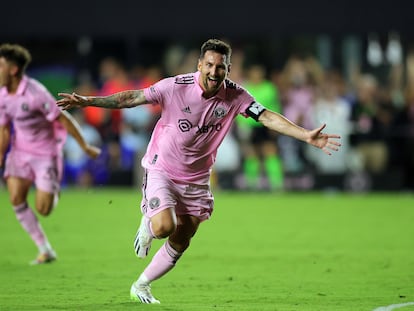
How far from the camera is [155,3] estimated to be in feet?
75.2

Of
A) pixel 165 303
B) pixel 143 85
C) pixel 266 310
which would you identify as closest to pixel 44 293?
pixel 165 303

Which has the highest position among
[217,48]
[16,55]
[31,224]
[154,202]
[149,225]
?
[16,55]

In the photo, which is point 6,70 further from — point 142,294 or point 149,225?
point 142,294

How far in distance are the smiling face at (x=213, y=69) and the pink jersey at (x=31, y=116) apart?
3149 mm

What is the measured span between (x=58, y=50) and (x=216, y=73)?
624 inches

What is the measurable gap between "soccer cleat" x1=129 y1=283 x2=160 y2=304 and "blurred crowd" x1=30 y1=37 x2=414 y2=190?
12740mm

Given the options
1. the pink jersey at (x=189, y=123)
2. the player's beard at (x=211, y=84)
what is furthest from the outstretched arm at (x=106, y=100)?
the player's beard at (x=211, y=84)

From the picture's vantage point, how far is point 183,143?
26.5 ft

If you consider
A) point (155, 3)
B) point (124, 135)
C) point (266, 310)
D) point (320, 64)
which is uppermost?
point (155, 3)

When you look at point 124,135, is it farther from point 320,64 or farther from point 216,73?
point 216,73

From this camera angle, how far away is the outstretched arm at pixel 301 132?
24.5 ft

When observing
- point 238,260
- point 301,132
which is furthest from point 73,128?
point 301,132

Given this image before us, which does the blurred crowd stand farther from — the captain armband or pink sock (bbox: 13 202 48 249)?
the captain armband

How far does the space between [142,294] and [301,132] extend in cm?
185
